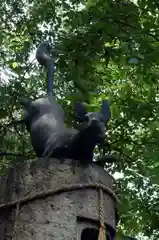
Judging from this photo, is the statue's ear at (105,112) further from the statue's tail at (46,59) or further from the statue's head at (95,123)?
the statue's tail at (46,59)

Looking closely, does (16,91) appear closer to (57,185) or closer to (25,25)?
(25,25)

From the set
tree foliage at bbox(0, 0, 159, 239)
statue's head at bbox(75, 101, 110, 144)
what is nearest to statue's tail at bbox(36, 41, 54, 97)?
tree foliage at bbox(0, 0, 159, 239)

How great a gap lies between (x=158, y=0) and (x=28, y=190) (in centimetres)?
208

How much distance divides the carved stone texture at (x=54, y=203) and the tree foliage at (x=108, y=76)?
34 centimetres

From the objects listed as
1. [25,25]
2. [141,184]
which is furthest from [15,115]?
[141,184]

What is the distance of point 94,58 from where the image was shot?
4305 millimetres

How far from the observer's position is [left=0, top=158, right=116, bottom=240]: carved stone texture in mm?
2830

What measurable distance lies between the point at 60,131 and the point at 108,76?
Answer: 2809 millimetres

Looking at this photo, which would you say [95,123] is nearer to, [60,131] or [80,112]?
[80,112]

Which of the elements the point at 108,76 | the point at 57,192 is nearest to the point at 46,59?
the point at 57,192

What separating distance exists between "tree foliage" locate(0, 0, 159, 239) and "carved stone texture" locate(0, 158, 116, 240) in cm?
34

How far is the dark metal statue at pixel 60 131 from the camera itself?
2.96 meters

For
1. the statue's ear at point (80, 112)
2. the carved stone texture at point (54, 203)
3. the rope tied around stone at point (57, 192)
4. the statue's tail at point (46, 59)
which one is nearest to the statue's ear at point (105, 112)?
the statue's ear at point (80, 112)

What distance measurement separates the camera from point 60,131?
10.7ft
